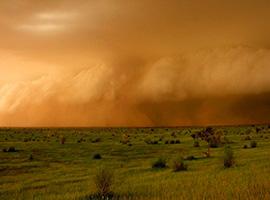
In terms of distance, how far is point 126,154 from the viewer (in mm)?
41938

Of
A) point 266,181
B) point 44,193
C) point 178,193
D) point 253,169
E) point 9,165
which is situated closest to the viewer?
point 178,193

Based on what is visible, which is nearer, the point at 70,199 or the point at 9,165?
the point at 70,199

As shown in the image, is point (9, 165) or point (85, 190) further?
point (9, 165)

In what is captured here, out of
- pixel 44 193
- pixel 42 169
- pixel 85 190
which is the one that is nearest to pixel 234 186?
pixel 85 190

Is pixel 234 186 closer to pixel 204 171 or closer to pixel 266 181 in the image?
pixel 266 181

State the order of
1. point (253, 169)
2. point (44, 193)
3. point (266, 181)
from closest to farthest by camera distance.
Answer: point (266, 181) → point (44, 193) → point (253, 169)

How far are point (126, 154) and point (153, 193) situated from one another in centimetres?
2352

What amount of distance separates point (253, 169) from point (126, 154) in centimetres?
1970

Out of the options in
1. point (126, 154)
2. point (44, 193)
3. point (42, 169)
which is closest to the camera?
point (44, 193)

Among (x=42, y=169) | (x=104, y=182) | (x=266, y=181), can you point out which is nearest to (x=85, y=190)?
(x=104, y=182)

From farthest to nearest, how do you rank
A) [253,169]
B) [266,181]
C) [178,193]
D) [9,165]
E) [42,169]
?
[9,165] < [42,169] < [253,169] < [266,181] < [178,193]

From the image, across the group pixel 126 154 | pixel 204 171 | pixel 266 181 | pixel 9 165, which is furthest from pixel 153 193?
pixel 126 154

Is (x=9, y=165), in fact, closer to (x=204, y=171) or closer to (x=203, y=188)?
(x=204, y=171)

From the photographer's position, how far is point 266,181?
1914 centimetres
